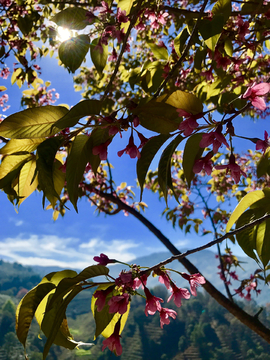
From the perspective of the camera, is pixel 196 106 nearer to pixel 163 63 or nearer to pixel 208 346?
pixel 163 63

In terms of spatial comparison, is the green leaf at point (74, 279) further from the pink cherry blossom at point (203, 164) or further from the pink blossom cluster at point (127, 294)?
the pink cherry blossom at point (203, 164)

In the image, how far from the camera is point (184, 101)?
0.34m

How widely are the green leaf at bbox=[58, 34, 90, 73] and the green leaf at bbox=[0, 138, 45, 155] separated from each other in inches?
9.8

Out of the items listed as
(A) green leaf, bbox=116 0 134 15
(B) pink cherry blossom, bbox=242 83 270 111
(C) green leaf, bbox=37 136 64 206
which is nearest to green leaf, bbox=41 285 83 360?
(C) green leaf, bbox=37 136 64 206

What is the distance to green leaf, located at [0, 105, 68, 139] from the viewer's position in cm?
31

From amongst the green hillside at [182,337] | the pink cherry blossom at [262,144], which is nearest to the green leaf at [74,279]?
the pink cherry blossom at [262,144]

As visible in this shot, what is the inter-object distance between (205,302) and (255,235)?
489 inches

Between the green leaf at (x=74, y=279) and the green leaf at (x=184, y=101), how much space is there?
9.7 inches

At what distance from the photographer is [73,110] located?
0.29 metres

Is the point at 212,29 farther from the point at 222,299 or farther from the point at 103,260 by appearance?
the point at 222,299

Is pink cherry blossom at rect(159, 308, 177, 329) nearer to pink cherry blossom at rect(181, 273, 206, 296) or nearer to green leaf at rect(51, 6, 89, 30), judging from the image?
pink cherry blossom at rect(181, 273, 206, 296)

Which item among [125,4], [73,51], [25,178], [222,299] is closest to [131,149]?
[25,178]

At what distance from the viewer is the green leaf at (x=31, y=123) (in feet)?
1.03

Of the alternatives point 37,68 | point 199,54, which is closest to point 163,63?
point 199,54
